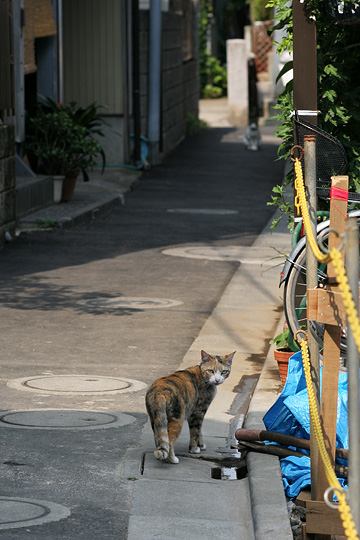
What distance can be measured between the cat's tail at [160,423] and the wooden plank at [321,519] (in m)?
1.30

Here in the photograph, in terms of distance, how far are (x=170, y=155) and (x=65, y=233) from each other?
13643mm

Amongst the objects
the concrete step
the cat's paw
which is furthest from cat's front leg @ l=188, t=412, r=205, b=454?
the concrete step

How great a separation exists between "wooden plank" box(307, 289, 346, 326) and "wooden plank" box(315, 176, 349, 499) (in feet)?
0.23

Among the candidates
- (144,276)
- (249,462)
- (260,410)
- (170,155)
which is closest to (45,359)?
(260,410)

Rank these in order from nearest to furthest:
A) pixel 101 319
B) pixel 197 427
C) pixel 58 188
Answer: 1. pixel 197 427
2. pixel 101 319
3. pixel 58 188

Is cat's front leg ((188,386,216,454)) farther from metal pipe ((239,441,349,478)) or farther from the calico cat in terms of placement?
metal pipe ((239,441,349,478))

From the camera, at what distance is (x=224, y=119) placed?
143 ft

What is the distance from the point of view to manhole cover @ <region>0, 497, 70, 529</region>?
21.5 feet

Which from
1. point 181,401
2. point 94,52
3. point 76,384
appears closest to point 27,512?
point 181,401

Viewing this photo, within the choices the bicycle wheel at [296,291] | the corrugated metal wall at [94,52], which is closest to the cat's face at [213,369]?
the bicycle wheel at [296,291]

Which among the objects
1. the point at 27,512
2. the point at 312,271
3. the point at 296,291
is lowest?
the point at 27,512

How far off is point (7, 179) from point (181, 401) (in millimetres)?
9559

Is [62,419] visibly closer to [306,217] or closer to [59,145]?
[306,217]

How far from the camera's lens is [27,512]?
6730 millimetres
